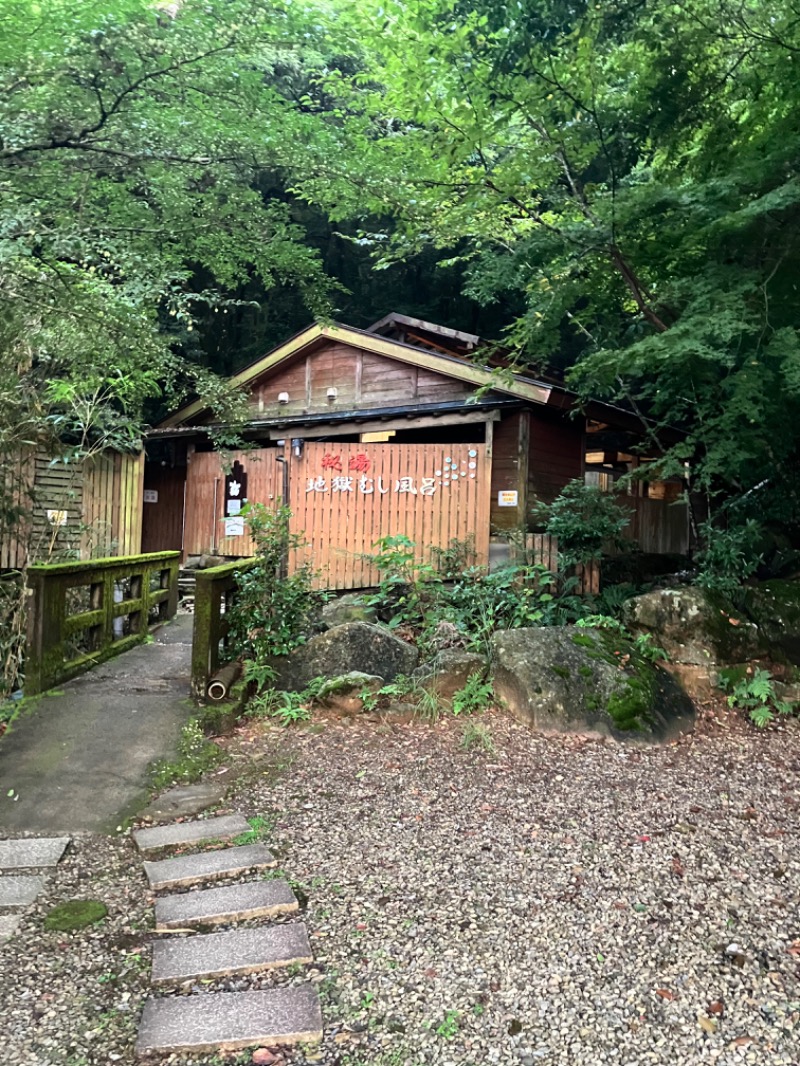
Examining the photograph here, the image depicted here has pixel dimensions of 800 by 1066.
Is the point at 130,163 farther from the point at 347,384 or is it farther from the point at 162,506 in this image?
the point at 162,506

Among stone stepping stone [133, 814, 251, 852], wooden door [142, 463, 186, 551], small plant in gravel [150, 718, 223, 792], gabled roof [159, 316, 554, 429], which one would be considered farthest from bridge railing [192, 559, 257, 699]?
wooden door [142, 463, 186, 551]

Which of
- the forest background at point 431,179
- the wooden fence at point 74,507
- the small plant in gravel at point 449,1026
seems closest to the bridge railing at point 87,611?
the wooden fence at point 74,507

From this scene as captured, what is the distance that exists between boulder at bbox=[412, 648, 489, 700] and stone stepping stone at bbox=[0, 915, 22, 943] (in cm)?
338

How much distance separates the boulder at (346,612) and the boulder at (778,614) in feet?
12.5

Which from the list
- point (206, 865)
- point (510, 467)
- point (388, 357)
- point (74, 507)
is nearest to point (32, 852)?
point (206, 865)

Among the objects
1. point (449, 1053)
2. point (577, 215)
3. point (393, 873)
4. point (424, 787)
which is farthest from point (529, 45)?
point (449, 1053)

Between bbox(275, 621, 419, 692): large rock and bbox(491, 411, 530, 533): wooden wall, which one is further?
bbox(491, 411, 530, 533): wooden wall

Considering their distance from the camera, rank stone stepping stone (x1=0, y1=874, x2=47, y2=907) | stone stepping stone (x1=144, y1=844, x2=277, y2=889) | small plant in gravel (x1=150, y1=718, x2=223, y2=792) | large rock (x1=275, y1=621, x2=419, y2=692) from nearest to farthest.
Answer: stone stepping stone (x1=0, y1=874, x2=47, y2=907) < stone stepping stone (x1=144, y1=844, x2=277, y2=889) < small plant in gravel (x1=150, y1=718, x2=223, y2=792) < large rock (x1=275, y1=621, x2=419, y2=692)

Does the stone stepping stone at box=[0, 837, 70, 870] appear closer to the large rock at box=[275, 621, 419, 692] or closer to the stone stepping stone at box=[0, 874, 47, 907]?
the stone stepping stone at box=[0, 874, 47, 907]

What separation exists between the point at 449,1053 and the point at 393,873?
43.9 inches

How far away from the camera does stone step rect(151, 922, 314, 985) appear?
8.10 ft

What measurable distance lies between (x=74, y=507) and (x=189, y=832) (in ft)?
20.5

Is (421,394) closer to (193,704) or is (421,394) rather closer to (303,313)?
(193,704)

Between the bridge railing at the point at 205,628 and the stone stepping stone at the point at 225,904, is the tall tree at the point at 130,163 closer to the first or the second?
the bridge railing at the point at 205,628
